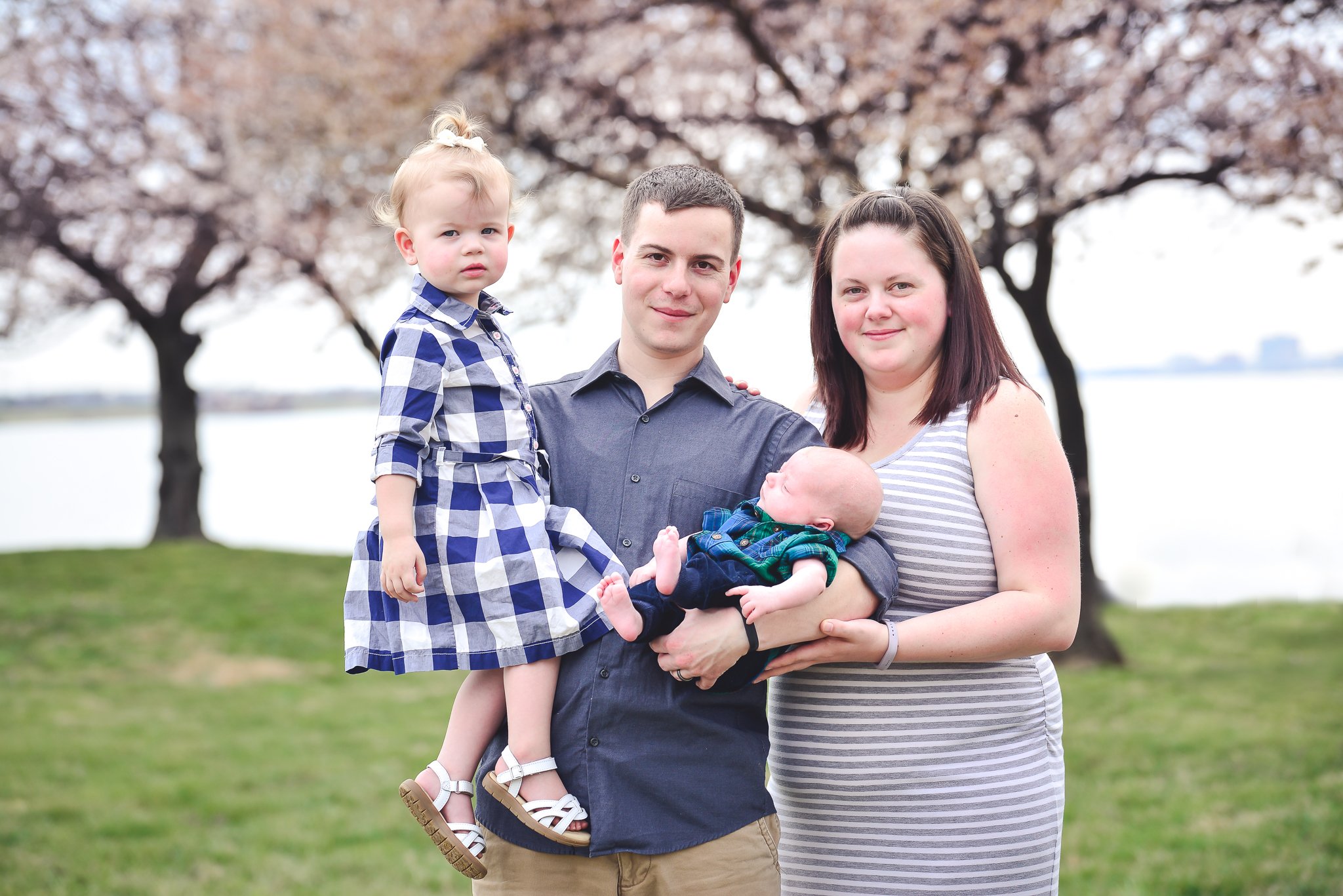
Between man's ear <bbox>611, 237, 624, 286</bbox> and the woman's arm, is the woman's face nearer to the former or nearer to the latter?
the woman's arm

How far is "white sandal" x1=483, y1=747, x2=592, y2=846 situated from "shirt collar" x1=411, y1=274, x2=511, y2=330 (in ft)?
2.98

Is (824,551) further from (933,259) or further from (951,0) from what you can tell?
(951,0)

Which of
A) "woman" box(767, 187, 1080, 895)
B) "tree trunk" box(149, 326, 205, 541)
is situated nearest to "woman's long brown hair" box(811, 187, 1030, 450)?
"woman" box(767, 187, 1080, 895)

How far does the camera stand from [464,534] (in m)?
2.29

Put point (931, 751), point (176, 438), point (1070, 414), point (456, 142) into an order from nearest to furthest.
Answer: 1. point (931, 751)
2. point (456, 142)
3. point (1070, 414)
4. point (176, 438)

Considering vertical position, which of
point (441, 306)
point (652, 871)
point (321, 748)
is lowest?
point (321, 748)

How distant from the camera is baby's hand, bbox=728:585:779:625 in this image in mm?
2084

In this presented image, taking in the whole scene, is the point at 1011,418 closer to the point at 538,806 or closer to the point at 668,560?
the point at 668,560

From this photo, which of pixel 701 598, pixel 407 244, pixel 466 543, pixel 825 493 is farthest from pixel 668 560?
pixel 407 244

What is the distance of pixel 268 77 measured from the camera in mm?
10805

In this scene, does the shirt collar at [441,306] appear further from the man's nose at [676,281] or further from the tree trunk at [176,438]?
the tree trunk at [176,438]

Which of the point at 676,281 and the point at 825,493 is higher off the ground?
the point at 676,281

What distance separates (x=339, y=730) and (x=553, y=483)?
20.8 ft

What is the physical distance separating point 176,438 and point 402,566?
13298 mm
